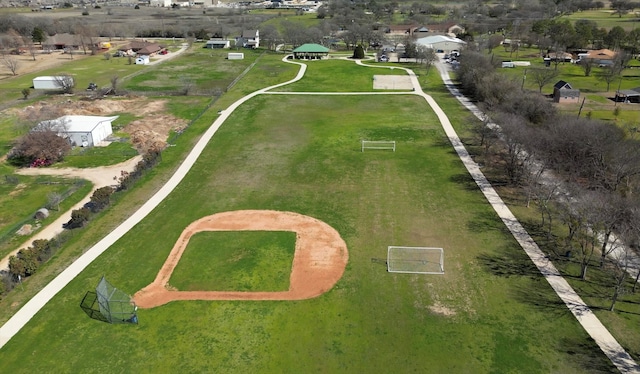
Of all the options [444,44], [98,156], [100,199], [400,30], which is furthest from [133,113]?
[400,30]

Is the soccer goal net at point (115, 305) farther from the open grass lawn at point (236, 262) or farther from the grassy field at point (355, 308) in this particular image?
the open grass lawn at point (236, 262)

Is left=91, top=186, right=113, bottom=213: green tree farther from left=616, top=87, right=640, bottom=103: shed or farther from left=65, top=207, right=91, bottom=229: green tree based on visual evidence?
left=616, top=87, right=640, bottom=103: shed

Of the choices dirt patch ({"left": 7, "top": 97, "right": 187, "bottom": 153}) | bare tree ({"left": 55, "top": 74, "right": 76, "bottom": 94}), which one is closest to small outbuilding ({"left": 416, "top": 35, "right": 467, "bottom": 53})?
dirt patch ({"left": 7, "top": 97, "right": 187, "bottom": 153})

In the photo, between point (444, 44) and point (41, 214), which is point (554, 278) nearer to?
point (41, 214)

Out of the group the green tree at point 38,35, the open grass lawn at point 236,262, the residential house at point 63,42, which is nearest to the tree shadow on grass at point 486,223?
the open grass lawn at point 236,262

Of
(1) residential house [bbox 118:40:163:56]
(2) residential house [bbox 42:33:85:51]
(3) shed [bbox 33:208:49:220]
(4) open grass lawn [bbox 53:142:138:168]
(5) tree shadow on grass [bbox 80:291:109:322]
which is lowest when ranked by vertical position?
(5) tree shadow on grass [bbox 80:291:109:322]
